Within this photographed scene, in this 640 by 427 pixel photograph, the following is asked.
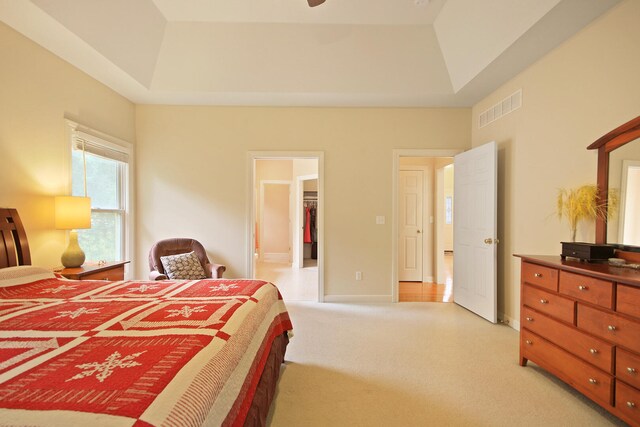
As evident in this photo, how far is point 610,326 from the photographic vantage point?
1.71 metres

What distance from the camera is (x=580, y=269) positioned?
74.4 inches

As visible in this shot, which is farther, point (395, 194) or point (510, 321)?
point (395, 194)

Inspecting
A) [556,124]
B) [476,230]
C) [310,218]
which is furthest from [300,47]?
[310,218]

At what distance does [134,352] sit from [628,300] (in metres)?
2.35

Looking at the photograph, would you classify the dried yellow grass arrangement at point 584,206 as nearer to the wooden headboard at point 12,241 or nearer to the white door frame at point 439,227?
the white door frame at point 439,227

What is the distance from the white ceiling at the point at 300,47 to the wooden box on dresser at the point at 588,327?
193cm

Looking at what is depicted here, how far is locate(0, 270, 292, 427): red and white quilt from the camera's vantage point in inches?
30.8

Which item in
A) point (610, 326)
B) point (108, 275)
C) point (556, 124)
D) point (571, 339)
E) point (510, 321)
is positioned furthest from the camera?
point (510, 321)

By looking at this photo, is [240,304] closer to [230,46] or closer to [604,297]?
[604,297]

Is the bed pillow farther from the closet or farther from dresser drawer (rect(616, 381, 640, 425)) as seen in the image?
the closet

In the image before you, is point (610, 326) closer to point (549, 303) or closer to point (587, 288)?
point (587, 288)

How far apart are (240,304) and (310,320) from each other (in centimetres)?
192

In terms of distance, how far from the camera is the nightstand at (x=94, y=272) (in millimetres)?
2566

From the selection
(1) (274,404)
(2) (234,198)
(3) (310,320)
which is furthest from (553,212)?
(2) (234,198)
